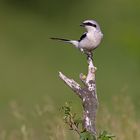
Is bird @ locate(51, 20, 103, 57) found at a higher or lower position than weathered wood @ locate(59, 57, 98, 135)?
higher

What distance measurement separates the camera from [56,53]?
55.8 ft

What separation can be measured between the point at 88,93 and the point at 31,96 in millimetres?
8046

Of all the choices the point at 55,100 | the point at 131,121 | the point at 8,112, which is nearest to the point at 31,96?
the point at 55,100

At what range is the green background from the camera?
12.7m

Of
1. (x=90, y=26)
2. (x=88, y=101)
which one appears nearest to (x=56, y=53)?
(x=90, y=26)

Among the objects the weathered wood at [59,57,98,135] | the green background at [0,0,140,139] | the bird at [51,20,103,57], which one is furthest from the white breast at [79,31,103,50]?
the green background at [0,0,140,139]

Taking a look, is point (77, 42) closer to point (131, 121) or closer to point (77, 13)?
point (131, 121)

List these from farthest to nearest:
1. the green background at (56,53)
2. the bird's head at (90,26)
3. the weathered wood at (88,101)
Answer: the green background at (56,53) → the bird's head at (90,26) → the weathered wood at (88,101)

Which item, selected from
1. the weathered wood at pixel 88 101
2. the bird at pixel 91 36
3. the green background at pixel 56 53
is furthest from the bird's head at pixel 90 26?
the green background at pixel 56 53

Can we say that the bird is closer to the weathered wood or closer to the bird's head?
the bird's head

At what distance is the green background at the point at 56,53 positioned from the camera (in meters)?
12.7

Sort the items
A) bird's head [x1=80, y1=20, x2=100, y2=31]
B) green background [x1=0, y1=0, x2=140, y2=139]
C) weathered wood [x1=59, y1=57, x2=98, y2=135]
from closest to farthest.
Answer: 1. weathered wood [x1=59, y1=57, x2=98, y2=135]
2. bird's head [x1=80, y1=20, x2=100, y2=31]
3. green background [x1=0, y1=0, x2=140, y2=139]

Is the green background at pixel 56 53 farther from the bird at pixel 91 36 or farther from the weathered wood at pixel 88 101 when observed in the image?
the weathered wood at pixel 88 101

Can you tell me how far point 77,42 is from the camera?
20.4ft
